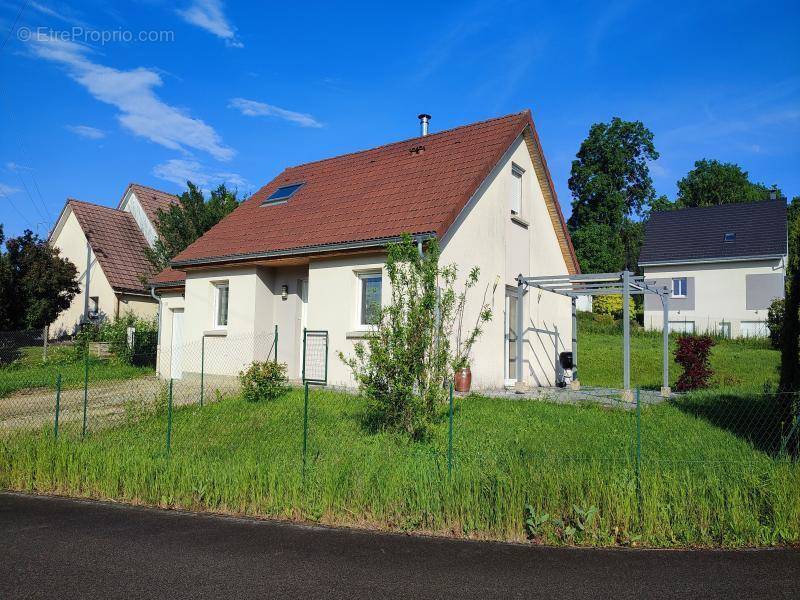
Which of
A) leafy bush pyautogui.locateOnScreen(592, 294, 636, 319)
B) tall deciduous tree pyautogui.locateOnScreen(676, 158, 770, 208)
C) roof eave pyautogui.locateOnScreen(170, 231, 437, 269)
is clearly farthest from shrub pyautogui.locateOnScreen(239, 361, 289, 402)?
tall deciduous tree pyautogui.locateOnScreen(676, 158, 770, 208)

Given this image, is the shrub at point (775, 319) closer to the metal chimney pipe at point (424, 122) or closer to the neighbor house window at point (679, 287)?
the neighbor house window at point (679, 287)

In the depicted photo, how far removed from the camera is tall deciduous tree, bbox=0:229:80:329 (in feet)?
64.0

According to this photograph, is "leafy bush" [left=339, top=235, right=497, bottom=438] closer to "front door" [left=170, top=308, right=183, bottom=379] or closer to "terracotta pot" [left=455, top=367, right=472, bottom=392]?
"terracotta pot" [left=455, top=367, right=472, bottom=392]

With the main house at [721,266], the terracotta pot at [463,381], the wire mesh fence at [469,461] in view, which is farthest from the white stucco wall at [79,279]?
the main house at [721,266]

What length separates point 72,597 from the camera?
14.3 feet

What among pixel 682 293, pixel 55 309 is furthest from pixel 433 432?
pixel 682 293

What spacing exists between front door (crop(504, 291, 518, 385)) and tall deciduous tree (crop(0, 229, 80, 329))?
15.6 m

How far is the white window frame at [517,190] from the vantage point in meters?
15.1

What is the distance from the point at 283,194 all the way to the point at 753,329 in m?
23.3

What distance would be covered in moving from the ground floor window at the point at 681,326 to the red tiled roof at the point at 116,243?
24677 mm

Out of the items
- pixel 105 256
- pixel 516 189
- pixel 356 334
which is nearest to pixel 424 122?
pixel 516 189

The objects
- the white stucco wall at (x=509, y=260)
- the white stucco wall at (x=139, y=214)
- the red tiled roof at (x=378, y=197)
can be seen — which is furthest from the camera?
the white stucco wall at (x=139, y=214)

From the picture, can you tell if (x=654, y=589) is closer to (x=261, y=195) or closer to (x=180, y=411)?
(x=180, y=411)

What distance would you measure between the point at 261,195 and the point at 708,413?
1356 centimetres
